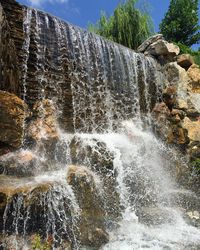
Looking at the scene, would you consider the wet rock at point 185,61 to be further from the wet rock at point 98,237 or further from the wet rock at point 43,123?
the wet rock at point 98,237

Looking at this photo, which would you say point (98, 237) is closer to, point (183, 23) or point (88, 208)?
point (88, 208)

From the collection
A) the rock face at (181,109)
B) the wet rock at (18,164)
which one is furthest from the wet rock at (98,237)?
the rock face at (181,109)

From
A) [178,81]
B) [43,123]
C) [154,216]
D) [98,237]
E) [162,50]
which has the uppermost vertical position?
[162,50]

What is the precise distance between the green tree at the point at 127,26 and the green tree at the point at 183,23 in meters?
1.76

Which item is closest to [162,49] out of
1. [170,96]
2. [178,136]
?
[170,96]

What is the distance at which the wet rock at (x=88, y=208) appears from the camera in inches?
217

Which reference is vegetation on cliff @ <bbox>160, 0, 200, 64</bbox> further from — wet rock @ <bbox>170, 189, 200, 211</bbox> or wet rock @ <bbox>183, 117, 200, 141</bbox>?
wet rock @ <bbox>170, 189, 200, 211</bbox>

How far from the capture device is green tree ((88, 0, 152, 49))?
15.7 meters

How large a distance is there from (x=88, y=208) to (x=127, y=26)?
11.7 metres

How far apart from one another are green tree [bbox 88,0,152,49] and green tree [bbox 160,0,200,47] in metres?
1.76

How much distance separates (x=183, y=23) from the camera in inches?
680

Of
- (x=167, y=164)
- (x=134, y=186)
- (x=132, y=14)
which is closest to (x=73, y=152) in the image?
(x=134, y=186)

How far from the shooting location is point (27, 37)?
28.6ft

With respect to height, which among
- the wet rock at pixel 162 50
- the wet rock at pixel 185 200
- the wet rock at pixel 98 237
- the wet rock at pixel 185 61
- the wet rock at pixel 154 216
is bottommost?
the wet rock at pixel 98 237
